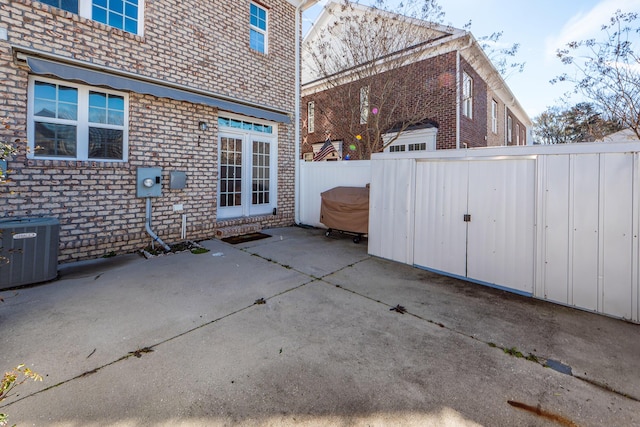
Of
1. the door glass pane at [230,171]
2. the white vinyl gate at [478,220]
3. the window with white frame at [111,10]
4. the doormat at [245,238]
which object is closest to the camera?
the white vinyl gate at [478,220]

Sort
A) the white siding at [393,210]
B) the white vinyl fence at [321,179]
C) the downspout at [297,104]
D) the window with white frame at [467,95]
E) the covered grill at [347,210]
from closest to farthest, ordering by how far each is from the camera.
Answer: the white siding at [393,210], the covered grill at [347,210], the white vinyl fence at [321,179], the downspout at [297,104], the window with white frame at [467,95]

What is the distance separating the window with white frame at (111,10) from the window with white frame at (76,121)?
1297 millimetres

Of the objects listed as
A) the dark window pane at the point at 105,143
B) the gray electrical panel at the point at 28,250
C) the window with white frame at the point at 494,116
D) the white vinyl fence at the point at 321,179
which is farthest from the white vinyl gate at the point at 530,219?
the window with white frame at the point at 494,116

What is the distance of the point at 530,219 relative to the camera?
4.08 m

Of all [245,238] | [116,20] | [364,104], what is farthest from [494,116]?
[116,20]

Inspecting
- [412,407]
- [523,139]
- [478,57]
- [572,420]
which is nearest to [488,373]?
[572,420]

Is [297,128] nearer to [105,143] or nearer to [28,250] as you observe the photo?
[105,143]

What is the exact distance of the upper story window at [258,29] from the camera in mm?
7879

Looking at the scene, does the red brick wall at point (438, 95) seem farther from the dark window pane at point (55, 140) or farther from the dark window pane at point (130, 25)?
the dark window pane at point (55, 140)

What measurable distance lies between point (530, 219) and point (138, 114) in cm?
706

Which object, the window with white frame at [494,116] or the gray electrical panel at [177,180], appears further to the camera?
the window with white frame at [494,116]

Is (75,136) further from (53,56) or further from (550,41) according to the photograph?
(550,41)

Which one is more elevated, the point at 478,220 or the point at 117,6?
the point at 117,6

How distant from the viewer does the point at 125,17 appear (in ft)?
18.7
